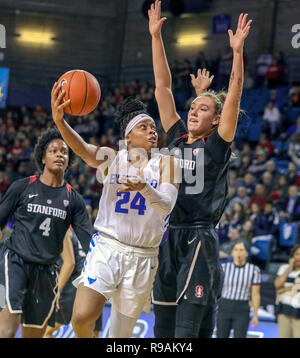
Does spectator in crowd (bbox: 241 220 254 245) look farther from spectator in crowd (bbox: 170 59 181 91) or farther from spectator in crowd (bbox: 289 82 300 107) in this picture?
spectator in crowd (bbox: 170 59 181 91)

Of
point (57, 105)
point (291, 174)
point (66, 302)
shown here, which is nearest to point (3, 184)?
point (291, 174)

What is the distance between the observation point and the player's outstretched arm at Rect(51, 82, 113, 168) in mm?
4102

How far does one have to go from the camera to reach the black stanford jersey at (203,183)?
14.2 ft

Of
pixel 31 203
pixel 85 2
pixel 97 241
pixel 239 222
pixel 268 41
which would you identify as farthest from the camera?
pixel 85 2

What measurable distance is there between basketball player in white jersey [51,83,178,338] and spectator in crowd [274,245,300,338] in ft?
13.7

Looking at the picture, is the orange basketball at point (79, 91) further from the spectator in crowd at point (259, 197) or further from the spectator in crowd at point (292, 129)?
the spectator in crowd at point (292, 129)

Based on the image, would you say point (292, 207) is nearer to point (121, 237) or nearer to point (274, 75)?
point (274, 75)

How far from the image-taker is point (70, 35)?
2083 centimetres

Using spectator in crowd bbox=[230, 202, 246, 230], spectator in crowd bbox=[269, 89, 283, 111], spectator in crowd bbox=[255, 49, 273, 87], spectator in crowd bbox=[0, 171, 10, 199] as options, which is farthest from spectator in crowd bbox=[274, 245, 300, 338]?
spectator in crowd bbox=[255, 49, 273, 87]

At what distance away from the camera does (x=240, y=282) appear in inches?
318

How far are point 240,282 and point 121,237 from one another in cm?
426
